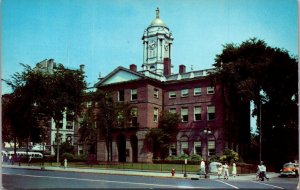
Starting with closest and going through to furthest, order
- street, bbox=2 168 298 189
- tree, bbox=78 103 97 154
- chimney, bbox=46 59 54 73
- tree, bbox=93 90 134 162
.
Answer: street, bbox=2 168 298 189
chimney, bbox=46 59 54 73
tree, bbox=93 90 134 162
tree, bbox=78 103 97 154

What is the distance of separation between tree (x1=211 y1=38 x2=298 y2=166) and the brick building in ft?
13.6

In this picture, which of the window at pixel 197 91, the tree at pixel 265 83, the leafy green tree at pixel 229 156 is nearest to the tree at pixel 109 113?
the window at pixel 197 91

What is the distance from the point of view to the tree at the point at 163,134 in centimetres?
4203

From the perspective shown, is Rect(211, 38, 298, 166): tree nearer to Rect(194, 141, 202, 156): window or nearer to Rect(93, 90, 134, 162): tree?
Rect(194, 141, 202, 156): window

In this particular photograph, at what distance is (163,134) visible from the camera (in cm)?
4216

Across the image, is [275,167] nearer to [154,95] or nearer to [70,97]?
[154,95]

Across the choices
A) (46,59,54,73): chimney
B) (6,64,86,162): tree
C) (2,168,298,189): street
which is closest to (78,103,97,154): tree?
(6,64,86,162): tree

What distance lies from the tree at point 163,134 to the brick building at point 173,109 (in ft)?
2.27

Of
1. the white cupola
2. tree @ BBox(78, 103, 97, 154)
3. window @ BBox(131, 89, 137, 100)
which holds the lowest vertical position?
tree @ BBox(78, 103, 97, 154)

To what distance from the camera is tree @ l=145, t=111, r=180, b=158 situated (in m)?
42.0

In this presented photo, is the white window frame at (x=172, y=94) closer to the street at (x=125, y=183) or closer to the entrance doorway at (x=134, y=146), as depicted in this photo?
the entrance doorway at (x=134, y=146)

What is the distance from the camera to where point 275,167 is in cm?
3572

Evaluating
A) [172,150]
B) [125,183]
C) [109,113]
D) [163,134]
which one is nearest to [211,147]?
[172,150]

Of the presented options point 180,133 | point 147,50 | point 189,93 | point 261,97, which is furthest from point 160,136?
point 147,50
